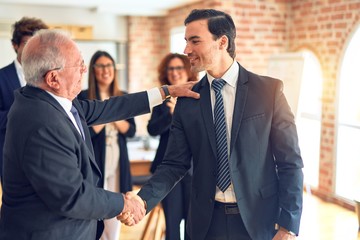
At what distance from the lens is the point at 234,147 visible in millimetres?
1779

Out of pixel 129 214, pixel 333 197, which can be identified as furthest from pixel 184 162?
pixel 333 197

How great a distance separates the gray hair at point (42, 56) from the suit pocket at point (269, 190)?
0.97 m

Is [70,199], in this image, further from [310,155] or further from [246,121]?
[310,155]

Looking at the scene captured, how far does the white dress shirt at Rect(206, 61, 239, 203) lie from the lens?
1.82m

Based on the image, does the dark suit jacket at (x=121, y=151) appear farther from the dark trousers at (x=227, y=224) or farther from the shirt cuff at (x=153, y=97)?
the dark trousers at (x=227, y=224)

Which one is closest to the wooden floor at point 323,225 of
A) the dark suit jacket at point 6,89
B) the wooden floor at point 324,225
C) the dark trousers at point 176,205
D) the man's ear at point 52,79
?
the wooden floor at point 324,225

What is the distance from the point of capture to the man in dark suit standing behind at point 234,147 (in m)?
1.78

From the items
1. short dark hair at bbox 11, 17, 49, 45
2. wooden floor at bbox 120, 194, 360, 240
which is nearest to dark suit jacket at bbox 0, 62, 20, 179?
short dark hair at bbox 11, 17, 49, 45

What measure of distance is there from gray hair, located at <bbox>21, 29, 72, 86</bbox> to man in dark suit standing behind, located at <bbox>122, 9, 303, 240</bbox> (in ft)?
1.99

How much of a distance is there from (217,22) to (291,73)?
3052 millimetres

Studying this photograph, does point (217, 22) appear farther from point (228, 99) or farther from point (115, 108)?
point (115, 108)

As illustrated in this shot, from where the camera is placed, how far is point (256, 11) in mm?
5703

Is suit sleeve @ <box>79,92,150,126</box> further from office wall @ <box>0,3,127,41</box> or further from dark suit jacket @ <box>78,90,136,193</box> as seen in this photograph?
office wall @ <box>0,3,127,41</box>

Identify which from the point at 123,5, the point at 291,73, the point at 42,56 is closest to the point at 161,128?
the point at 42,56
